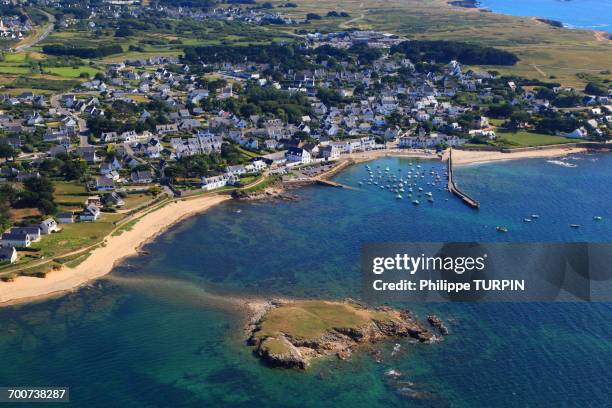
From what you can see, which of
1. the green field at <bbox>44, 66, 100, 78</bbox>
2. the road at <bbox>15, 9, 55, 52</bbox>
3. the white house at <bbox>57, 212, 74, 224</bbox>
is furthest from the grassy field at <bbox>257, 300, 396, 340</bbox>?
the road at <bbox>15, 9, 55, 52</bbox>

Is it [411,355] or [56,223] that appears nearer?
[411,355]

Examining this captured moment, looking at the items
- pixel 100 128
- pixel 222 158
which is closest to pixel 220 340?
pixel 222 158

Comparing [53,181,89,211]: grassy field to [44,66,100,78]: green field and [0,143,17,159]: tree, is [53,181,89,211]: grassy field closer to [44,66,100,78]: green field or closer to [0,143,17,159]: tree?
[0,143,17,159]: tree

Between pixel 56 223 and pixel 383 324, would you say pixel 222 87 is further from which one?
pixel 383 324

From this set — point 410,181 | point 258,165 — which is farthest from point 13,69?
point 410,181

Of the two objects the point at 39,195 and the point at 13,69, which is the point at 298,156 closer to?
the point at 39,195

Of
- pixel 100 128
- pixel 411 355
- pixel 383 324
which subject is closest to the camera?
pixel 411 355
